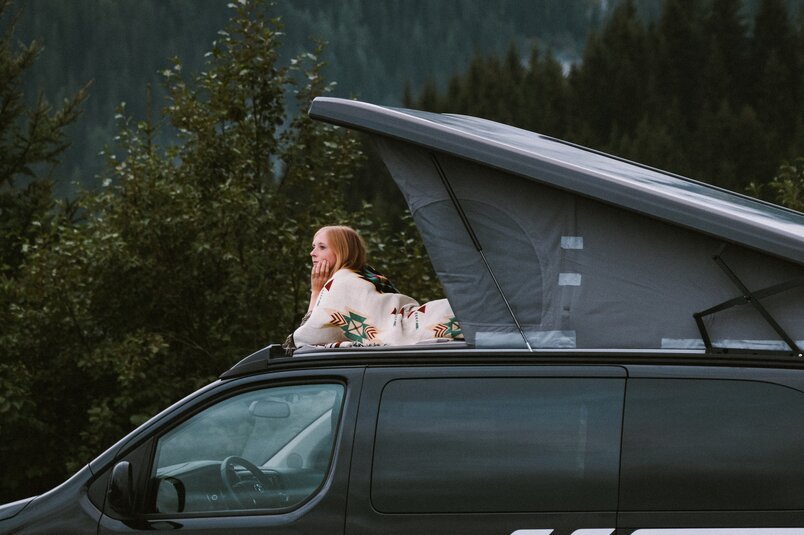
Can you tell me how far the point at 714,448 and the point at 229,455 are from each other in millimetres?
1784

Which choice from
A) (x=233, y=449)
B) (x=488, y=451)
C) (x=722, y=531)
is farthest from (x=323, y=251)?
(x=722, y=531)

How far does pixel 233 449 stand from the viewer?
4160 mm

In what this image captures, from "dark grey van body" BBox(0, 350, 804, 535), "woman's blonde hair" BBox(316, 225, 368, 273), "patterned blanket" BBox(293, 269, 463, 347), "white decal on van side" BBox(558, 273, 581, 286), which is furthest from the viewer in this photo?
"woman's blonde hair" BBox(316, 225, 368, 273)

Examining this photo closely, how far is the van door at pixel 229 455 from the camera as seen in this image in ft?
13.5

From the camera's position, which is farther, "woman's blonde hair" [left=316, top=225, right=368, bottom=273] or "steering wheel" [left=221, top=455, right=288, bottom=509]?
"woman's blonde hair" [left=316, top=225, right=368, bottom=273]

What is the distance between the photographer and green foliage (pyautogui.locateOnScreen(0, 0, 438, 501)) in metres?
12.7

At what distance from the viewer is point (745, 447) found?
3.57 meters

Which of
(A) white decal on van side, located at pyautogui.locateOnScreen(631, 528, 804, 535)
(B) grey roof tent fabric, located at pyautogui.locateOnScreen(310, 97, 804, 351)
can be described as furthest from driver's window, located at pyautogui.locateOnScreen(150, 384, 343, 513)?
(A) white decal on van side, located at pyautogui.locateOnScreen(631, 528, 804, 535)

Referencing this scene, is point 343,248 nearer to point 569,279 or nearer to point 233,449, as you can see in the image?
point 233,449

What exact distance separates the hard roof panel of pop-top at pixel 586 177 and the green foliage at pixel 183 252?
27.9 feet

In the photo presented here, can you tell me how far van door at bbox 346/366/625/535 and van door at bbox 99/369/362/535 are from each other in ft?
0.92

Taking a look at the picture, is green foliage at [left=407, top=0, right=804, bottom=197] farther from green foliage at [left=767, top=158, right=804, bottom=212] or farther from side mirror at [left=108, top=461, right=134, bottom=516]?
side mirror at [left=108, top=461, right=134, bottom=516]

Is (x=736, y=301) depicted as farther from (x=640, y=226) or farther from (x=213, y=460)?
(x=213, y=460)

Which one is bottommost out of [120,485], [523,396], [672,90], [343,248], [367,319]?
[120,485]
